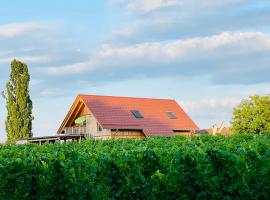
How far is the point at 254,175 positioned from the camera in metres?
9.88

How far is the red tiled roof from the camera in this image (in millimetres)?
52719

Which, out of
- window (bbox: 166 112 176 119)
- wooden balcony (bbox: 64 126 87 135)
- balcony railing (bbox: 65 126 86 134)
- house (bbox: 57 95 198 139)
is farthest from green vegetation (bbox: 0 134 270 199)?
window (bbox: 166 112 176 119)

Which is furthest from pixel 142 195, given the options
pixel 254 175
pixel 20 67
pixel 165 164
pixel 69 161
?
pixel 20 67

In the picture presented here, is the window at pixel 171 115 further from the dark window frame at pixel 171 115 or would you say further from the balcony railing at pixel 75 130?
the balcony railing at pixel 75 130

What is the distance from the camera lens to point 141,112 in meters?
56.1

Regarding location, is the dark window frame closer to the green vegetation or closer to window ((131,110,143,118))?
window ((131,110,143,118))

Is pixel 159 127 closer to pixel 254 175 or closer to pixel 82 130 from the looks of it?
pixel 82 130

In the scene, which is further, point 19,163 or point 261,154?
point 261,154

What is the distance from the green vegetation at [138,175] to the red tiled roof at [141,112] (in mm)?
41635

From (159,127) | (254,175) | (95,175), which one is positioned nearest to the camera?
(95,175)

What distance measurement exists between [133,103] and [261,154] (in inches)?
1853

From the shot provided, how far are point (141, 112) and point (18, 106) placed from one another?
15.3 meters

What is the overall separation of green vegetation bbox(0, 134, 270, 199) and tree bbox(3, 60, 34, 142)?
53549 millimetres

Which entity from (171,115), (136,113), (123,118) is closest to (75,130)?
(123,118)
